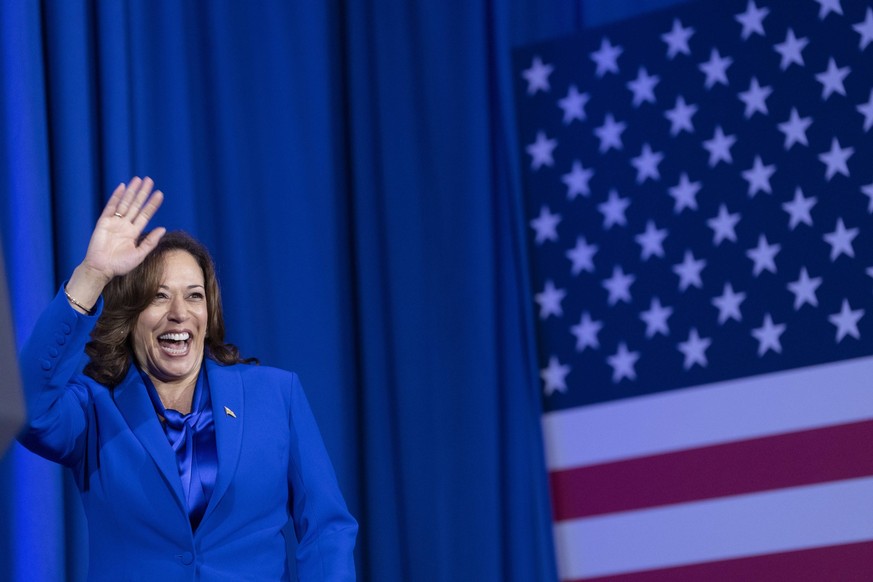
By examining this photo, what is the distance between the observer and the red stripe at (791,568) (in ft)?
9.51

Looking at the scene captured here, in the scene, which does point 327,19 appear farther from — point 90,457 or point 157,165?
point 90,457

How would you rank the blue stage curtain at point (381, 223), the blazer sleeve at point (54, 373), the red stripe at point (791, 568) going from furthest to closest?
the blue stage curtain at point (381, 223), the red stripe at point (791, 568), the blazer sleeve at point (54, 373)

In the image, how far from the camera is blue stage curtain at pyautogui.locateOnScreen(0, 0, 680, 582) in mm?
3377

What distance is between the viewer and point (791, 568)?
298cm

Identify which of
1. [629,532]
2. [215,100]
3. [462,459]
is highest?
[215,100]

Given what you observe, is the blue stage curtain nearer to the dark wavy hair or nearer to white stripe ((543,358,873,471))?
white stripe ((543,358,873,471))

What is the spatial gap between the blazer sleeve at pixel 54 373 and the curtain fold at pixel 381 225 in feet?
4.19

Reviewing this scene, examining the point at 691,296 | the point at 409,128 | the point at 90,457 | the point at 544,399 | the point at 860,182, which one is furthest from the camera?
the point at 409,128

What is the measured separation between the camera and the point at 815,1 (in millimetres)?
3141

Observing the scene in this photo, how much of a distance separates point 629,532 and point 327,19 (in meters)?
1.98

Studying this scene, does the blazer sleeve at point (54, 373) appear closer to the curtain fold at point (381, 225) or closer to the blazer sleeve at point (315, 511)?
the blazer sleeve at point (315, 511)

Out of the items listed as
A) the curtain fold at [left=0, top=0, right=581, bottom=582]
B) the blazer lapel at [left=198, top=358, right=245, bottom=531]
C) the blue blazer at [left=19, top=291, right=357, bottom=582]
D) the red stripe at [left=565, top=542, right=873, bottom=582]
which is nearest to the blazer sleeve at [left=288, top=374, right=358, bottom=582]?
the blue blazer at [left=19, top=291, right=357, bottom=582]

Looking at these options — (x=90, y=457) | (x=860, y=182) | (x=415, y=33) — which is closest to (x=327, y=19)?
(x=415, y=33)

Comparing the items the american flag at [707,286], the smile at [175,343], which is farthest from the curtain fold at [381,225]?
the smile at [175,343]
